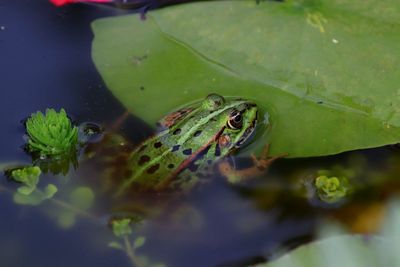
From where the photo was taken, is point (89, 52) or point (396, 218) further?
point (89, 52)

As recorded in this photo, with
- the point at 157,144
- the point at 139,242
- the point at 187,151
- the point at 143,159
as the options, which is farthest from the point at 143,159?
the point at 139,242

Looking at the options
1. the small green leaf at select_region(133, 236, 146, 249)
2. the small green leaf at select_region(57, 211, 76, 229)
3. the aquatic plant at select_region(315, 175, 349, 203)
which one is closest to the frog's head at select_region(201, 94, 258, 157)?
the aquatic plant at select_region(315, 175, 349, 203)

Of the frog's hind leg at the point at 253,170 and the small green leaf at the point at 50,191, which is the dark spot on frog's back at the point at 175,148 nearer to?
the frog's hind leg at the point at 253,170

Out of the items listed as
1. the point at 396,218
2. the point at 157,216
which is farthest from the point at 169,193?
the point at 396,218

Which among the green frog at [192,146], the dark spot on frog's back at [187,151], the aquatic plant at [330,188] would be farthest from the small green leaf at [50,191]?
the aquatic plant at [330,188]

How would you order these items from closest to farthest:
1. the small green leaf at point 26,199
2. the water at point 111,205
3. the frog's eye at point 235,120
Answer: the water at point 111,205 → the small green leaf at point 26,199 → the frog's eye at point 235,120

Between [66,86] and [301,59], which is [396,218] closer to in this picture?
[301,59]

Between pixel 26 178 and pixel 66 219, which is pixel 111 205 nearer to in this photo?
pixel 66 219
